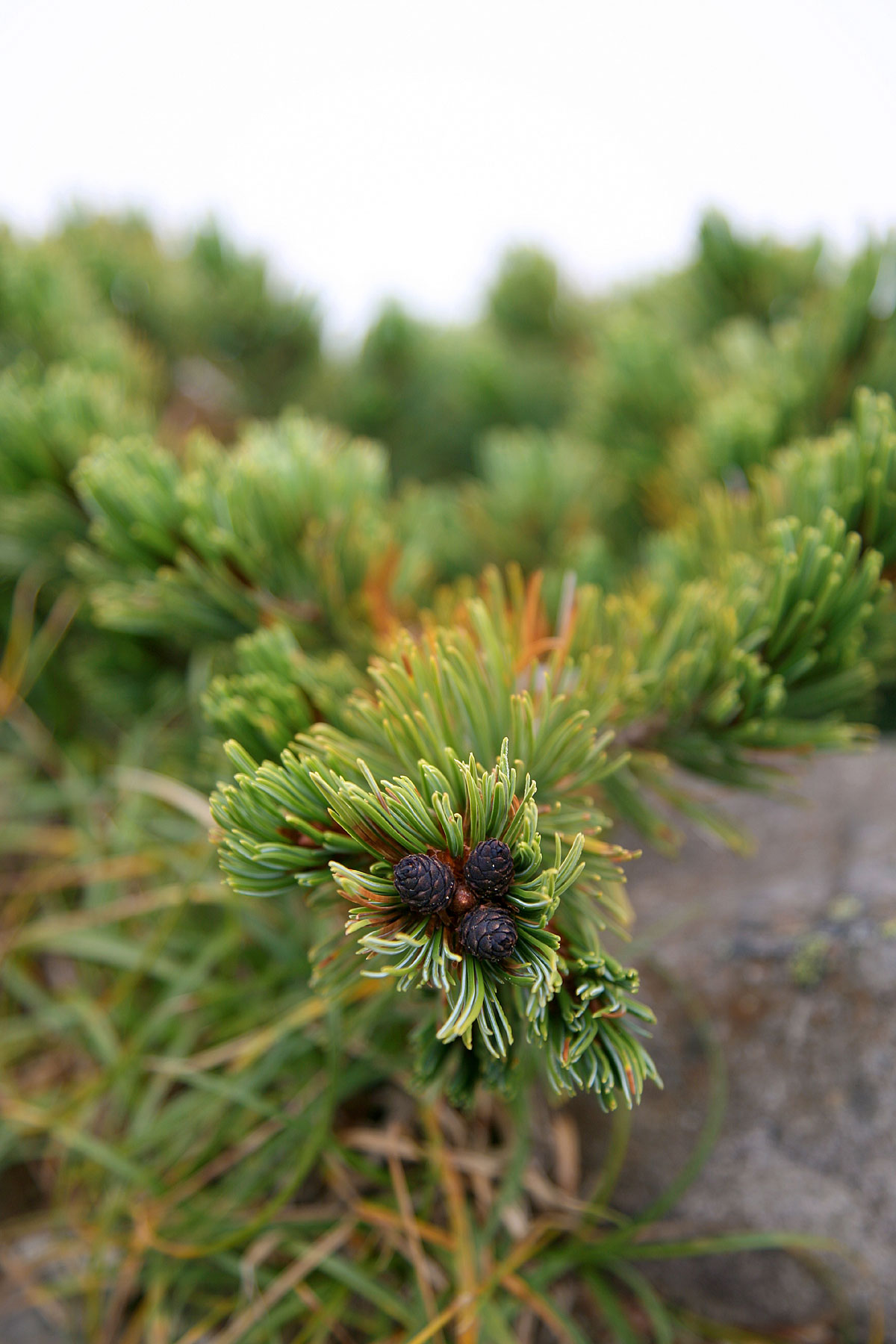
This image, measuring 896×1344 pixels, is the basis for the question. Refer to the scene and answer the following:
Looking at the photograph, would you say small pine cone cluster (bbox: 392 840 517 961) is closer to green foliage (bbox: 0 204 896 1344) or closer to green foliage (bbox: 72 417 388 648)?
green foliage (bbox: 0 204 896 1344)

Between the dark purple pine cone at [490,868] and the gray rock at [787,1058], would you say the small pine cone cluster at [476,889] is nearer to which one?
the dark purple pine cone at [490,868]

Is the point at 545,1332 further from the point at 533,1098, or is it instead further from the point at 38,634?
the point at 38,634

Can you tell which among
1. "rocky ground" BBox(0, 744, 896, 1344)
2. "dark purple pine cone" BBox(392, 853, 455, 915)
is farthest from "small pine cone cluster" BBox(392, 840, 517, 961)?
"rocky ground" BBox(0, 744, 896, 1344)

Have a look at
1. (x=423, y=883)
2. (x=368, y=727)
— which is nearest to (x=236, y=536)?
(x=368, y=727)

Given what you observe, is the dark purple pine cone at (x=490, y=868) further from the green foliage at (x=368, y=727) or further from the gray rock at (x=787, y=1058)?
the gray rock at (x=787, y=1058)

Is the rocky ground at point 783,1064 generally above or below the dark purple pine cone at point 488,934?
below

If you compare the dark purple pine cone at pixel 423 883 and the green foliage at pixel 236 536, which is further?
the green foliage at pixel 236 536

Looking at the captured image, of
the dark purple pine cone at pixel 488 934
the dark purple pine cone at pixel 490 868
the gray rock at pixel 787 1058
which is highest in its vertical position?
the dark purple pine cone at pixel 490 868

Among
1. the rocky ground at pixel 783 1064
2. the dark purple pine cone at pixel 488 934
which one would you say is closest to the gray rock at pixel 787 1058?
the rocky ground at pixel 783 1064
